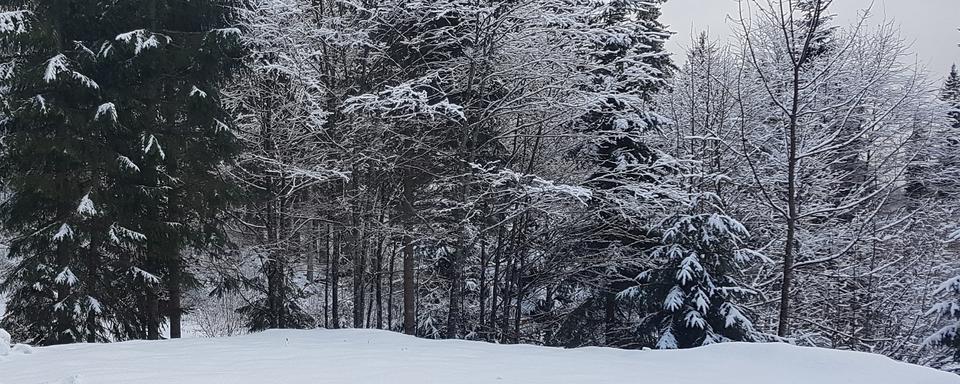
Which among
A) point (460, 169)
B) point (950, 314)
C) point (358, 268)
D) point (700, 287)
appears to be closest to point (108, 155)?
point (358, 268)

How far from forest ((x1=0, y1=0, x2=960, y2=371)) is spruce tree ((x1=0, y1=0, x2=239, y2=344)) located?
0.13 ft

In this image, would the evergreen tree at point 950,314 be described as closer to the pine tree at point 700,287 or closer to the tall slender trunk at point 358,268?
the pine tree at point 700,287

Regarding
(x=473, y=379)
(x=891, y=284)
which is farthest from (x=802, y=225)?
(x=473, y=379)

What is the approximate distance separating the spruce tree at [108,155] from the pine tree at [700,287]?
7.62m

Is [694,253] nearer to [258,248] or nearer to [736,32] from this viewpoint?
[736,32]

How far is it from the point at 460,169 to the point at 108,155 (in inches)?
229

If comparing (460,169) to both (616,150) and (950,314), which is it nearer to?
(616,150)

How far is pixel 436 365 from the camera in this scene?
581 centimetres

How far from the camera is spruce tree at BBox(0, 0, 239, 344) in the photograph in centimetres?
898

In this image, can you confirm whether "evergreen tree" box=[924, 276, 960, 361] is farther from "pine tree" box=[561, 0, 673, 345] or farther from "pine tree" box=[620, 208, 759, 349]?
"pine tree" box=[561, 0, 673, 345]

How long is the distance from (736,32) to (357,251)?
835 centimetres

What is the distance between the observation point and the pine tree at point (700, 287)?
9672 mm

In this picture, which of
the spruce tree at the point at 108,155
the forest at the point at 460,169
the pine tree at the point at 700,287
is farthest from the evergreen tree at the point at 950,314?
the spruce tree at the point at 108,155

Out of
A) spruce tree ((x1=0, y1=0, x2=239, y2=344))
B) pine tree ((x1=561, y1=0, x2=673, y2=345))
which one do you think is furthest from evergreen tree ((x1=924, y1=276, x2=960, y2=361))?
spruce tree ((x1=0, y1=0, x2=239, y2=344))
